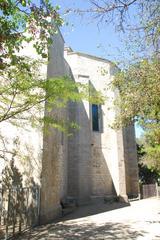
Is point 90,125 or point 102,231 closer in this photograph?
point 102,231

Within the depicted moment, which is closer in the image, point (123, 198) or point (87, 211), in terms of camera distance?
point (87, 211)

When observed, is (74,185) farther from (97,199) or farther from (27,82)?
(27,82)

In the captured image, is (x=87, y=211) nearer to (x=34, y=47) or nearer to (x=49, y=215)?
(x=49, y=215)

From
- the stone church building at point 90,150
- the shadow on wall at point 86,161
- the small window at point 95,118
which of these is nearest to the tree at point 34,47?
the stone church building at point 90,150

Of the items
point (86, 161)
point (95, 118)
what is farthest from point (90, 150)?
point (95, 118)

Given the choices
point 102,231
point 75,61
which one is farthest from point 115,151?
point 102,231

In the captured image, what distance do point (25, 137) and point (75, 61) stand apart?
14.1 meters

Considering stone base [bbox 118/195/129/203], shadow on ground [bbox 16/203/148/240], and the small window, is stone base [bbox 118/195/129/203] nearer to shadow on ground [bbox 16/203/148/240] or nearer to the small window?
the small window

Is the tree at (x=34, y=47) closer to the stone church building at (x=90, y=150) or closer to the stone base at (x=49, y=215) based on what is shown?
the stone base at (x=49, y=215)

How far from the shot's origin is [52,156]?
49.1 ft

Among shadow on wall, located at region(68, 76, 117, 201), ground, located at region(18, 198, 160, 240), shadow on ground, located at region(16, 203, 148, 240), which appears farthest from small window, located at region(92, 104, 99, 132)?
shadow on ground, located at region(16, 203, 148, 240)

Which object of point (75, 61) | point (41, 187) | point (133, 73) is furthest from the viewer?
point (75, 61)

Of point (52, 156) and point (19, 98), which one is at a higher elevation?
point (19, 98)

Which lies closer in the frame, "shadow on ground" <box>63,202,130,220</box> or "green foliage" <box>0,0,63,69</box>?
"green foliage" <box>0,0,63,69</box>
